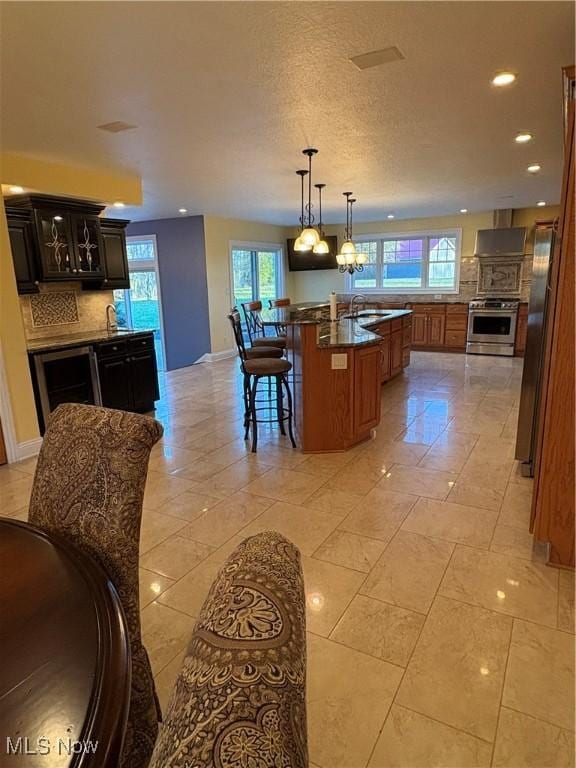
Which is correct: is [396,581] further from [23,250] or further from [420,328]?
[420,328]

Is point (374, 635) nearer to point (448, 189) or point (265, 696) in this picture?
point (265, 696)

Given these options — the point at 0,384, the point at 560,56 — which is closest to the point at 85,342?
the point at 0,384

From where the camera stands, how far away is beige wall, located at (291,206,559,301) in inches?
319

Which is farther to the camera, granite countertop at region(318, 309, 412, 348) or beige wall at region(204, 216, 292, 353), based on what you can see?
beige wall at region(204, 216, 292, 353)

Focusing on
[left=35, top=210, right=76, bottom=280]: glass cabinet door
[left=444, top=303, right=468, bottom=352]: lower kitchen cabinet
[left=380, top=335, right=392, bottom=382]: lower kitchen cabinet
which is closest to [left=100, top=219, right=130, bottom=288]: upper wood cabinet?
[left=35, top=210, right=76, bottom=280]: glass cabinet door

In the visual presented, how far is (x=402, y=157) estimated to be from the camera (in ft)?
14.0

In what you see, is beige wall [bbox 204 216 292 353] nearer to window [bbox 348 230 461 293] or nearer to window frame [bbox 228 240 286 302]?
window frame [bbox 228 240 286 302]

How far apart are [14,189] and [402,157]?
358cm

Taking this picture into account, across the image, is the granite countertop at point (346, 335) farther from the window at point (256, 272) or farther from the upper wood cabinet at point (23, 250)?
the window at point (256, 272)

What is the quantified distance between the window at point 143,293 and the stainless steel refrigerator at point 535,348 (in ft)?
21.6

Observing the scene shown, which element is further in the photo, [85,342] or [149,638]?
[85,342]

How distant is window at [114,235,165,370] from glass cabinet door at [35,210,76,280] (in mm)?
3739
